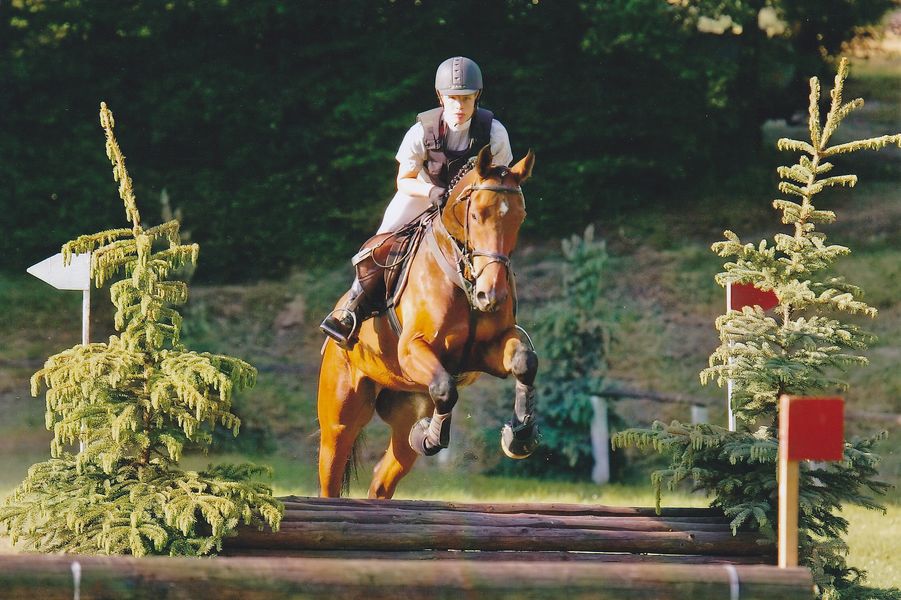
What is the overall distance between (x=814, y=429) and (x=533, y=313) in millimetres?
8461

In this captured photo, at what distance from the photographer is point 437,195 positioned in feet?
20.7

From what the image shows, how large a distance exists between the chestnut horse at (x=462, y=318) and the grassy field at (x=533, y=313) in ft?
15.2

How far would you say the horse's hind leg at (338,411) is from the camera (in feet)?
23.5

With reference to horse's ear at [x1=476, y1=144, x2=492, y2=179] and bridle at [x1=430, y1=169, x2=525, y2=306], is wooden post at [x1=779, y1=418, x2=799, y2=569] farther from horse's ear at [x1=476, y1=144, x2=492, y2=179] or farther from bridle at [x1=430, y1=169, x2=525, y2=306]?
horse's ear at [x1=476, y1=144, x2=492, y2=179]

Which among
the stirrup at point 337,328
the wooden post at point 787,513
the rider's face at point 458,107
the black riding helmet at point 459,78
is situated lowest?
the wooden post at point 787,513

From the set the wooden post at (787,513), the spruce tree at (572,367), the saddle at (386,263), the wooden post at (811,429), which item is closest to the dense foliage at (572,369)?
the spruce tree at (572,367)

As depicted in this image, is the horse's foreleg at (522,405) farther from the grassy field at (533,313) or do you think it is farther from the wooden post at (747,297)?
the grassy field at (533,313)

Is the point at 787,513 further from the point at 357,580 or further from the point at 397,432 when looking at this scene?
the point at 397,432

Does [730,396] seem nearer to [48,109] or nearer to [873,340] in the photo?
[873,340]

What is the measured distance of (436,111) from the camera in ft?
21.0

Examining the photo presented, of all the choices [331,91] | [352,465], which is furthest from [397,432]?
[331,91]

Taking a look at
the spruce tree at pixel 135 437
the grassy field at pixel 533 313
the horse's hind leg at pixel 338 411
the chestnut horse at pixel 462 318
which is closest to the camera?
the spruce tree at pixel 135 437

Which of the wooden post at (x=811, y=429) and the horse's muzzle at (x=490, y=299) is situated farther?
the horse's muzzle at (x=490, y=299)

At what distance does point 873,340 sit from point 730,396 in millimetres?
712
